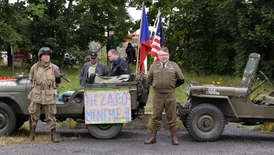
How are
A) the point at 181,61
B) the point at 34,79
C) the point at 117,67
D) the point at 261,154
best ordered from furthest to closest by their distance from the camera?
the point at 181,61
the point at 117,67
the point at 34,79
the point at 261,154

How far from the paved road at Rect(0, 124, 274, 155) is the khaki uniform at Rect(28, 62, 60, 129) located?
1.83 feet

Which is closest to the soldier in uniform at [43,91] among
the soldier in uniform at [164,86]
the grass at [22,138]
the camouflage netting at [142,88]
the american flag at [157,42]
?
the grass at [22,138]

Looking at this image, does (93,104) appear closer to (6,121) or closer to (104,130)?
(104,130)

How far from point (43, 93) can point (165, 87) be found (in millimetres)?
2111

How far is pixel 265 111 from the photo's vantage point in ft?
26.3

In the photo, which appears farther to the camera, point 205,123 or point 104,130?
point 104,130

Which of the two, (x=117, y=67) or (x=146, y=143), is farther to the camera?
(x=117, y=67)

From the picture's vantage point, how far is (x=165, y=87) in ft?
25.5

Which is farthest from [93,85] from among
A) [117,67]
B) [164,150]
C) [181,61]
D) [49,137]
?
[181,61]

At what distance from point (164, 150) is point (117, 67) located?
80.3 inches

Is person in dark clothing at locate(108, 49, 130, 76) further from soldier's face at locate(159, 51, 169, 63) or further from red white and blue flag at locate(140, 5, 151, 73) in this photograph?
soldier's face at locate(159, 51, 169, 63)

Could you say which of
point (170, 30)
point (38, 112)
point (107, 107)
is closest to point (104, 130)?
point (107, 107)

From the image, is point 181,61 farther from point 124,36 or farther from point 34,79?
point 34,79

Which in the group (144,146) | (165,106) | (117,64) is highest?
(117,64)
